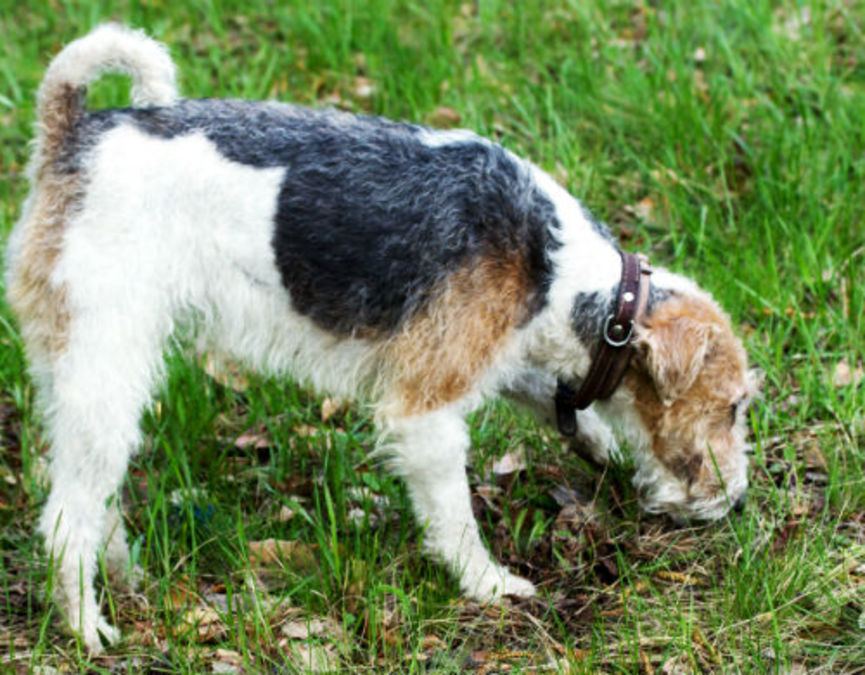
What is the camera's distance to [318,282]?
393 cm

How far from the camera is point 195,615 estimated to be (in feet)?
12.6

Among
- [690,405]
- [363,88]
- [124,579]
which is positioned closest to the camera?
[690,405]


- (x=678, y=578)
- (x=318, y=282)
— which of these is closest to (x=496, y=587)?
(x=678, y=578)

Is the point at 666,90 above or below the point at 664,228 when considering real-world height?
above

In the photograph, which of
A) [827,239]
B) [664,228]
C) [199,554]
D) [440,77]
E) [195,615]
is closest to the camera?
[195,615]

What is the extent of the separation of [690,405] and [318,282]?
1345mm

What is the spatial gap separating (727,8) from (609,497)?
3.60 m

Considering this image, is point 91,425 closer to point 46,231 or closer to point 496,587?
point 46,231

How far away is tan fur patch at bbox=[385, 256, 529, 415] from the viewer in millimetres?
3850

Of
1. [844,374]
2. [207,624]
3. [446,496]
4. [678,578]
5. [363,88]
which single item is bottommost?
[207,624]

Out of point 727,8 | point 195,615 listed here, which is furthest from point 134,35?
point 727,8

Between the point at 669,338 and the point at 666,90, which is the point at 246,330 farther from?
the point at 666,90

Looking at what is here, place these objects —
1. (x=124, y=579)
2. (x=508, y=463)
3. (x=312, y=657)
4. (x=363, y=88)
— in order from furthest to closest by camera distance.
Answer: (x=363, y=88), (x=508, y=463), (x=124, y=579), (x=312, y=657)

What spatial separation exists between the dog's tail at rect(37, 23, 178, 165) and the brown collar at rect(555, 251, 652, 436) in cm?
172
